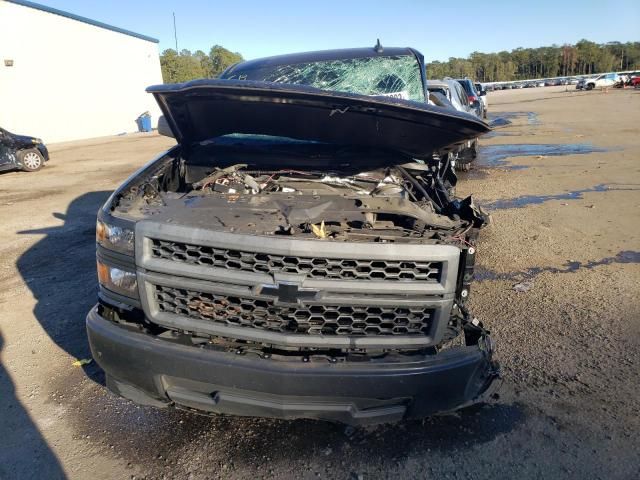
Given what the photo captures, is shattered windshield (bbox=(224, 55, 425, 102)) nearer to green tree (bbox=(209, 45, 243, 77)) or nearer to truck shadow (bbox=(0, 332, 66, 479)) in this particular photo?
truck shadow (bbox=(0, 332, 66, 479))

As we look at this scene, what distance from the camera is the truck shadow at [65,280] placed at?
11.9 ft

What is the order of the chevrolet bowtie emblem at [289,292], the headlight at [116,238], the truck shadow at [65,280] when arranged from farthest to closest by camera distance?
the truck shadow at [65,280] → the headlight at [116,238] → the chevrolet bowtie emblem at [289,292]

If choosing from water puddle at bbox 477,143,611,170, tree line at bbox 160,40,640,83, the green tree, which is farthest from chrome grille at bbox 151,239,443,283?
tree line at bbox 160,40,640,83

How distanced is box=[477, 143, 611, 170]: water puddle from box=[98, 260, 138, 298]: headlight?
970 centimetres

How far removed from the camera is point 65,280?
470cm

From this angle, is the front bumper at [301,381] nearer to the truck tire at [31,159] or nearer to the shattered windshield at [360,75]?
the shattered windshield at [360,75]

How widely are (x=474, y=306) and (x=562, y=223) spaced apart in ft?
9.76

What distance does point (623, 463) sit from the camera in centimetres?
223

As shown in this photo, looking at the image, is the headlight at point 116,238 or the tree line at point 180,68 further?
the tree line at point 180,68

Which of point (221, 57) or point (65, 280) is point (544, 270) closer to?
point (65, 280)

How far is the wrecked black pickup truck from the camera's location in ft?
6.82

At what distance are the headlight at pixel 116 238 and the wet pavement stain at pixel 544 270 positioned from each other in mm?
3308

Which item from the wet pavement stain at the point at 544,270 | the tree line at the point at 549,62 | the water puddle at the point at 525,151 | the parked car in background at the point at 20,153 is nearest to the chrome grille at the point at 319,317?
the wet pavement stain at the point at 544,270

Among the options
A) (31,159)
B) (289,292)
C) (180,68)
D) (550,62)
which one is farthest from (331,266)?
(550,62)
